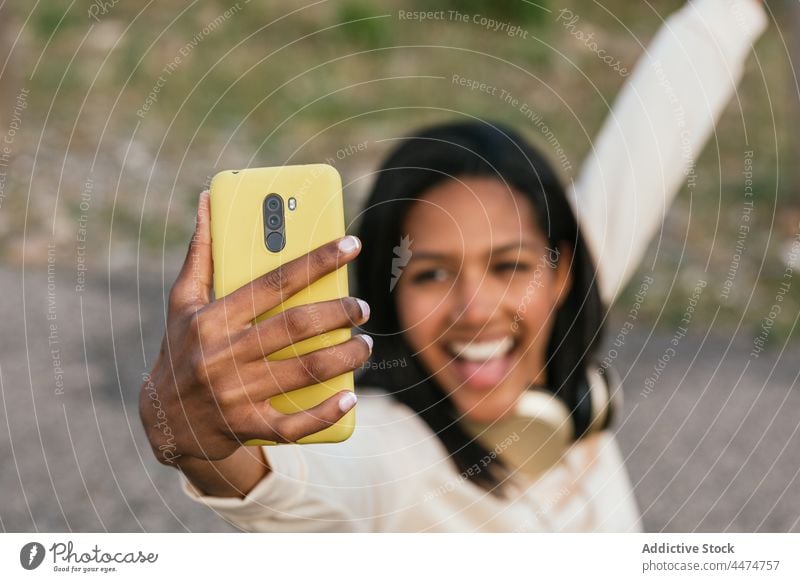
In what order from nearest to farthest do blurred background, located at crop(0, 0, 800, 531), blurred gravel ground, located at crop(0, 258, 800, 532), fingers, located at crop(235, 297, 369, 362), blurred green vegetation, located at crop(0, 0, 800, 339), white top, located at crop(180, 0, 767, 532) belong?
fingers, located at crop(235, 297, 369, 362), white top, located at crop(180, 0, 767, 532), blurred gravel ground, located at crop(0, 258, 800, 532), blurred background, located at crop(0, 0, 800, 531), blurred green vegetation, located at crop(0, 0, 800, 339)

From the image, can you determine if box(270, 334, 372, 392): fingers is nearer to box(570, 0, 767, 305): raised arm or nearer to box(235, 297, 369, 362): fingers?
box(235, 297, 369, 362): fingers

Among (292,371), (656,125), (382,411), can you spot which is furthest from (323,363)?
(656,125)

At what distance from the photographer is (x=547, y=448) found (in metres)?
0.80

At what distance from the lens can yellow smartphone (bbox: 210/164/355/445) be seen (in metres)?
0.59

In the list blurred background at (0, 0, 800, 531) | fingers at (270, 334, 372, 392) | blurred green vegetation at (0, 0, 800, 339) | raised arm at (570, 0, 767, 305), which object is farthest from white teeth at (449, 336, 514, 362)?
blurred green vegetation at (0, 0, 800, 339)

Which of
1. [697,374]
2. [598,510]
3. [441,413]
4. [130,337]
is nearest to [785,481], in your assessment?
[697,374]

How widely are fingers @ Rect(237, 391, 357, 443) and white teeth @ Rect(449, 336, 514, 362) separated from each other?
0.63ft

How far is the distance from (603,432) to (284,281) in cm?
44

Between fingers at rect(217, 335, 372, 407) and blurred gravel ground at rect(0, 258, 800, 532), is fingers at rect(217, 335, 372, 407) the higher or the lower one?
the higher one

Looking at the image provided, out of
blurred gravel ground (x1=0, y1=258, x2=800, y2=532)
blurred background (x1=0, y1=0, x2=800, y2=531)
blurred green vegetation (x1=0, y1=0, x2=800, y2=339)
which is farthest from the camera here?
blurred green vegetation (x1=0, y1=0, x2=800, y2=339)

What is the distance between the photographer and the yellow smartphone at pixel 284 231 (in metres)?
0.59

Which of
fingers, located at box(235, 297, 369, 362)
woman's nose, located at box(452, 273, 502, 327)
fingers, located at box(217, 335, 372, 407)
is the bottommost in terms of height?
woman's nose, located at box(452, 273, 502, 327)

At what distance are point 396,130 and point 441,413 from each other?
885 mm

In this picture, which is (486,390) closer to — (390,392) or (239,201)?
(390,392)
